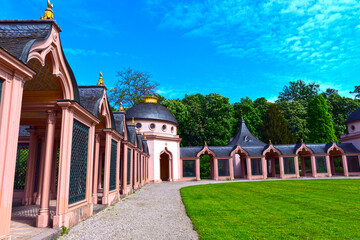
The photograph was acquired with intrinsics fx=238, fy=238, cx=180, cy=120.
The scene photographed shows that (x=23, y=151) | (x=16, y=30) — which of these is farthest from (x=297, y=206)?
(x=23, y=151)

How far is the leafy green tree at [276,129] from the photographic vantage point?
4819cm

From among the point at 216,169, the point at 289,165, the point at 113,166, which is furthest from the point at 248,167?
the point at 113,166

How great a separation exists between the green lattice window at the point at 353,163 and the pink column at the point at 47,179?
133ft

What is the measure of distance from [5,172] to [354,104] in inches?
2601

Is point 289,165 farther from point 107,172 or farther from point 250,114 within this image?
point 107,172

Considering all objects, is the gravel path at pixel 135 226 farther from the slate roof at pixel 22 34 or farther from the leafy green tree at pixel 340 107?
the leafy green tree at pixel 340 107

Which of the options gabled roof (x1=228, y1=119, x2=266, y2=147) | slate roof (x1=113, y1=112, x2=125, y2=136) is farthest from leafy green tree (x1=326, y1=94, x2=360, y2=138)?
slate roof (x1=113, y1=112, x2=125, y2=136)

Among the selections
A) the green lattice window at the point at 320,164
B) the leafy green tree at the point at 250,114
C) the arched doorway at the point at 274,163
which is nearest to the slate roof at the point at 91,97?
the arched doorway at the point at 274,163

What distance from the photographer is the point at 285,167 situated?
36000 mm

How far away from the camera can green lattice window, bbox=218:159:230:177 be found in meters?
34.4

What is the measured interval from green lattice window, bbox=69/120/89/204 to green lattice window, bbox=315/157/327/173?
3648 cm

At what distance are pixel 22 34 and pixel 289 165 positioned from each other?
1461 inches

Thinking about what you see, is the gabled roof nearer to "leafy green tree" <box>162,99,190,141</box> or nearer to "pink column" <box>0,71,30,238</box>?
"leafy green tree" <box>162,99,190,141</box>

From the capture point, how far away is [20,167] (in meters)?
13.0
